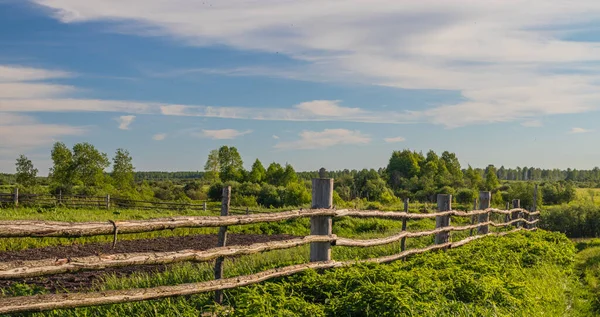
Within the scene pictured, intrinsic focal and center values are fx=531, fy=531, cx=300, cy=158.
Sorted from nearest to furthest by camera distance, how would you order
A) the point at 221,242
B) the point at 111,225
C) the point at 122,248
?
the point at 111,225 < the point at 221,242 < the point at 122,248

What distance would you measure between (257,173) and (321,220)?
232 ft

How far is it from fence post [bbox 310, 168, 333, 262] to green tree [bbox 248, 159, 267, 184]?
69.8 metres

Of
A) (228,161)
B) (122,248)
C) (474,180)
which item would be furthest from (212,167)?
(122,248)

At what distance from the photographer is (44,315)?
5566 mm

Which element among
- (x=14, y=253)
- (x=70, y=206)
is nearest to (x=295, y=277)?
(x=14, y=253)

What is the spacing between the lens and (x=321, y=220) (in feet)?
23.1

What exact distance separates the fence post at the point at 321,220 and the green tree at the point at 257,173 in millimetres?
69815

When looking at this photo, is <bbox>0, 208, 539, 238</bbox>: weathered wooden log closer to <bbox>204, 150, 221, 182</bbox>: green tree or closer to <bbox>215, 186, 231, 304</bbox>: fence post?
<bbox>215, 186, 231, 304</bbox>: fence post

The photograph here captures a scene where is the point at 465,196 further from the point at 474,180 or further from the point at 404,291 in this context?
the point at 404,291

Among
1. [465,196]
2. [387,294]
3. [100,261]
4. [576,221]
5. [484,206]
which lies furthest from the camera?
[465,196]

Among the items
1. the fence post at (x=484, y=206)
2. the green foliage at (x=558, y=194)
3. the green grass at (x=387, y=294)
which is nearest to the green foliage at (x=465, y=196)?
the green foliage at (x=558, y=194)

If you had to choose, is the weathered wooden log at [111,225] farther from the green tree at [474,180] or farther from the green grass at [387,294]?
the green tree at [474,180]

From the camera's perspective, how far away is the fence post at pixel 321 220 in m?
6.96

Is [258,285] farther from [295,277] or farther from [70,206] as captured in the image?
[70,206]
